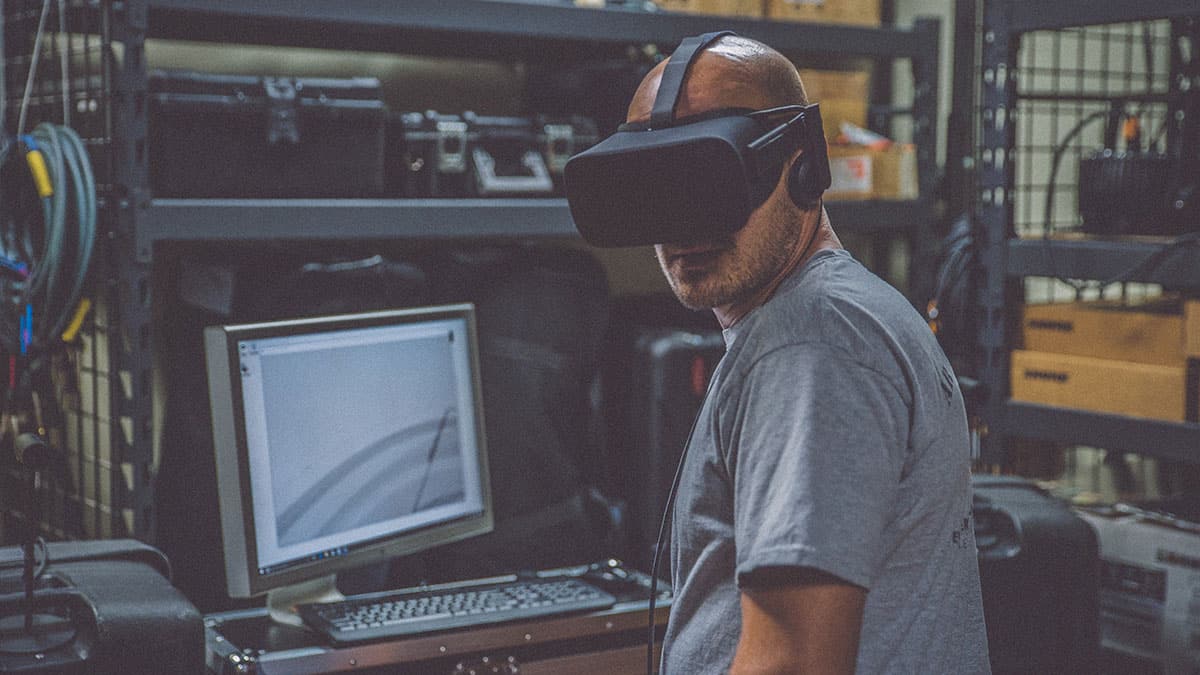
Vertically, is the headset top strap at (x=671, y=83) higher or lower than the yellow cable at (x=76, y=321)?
higher

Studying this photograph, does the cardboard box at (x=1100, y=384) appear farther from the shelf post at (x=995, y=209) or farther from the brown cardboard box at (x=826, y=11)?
the brown cardboard box at (x=826, y=11)

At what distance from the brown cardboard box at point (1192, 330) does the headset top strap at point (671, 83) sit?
1337mm

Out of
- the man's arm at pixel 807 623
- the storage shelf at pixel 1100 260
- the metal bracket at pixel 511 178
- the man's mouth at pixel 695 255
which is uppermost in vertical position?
the man's mouth at pixel 695 255

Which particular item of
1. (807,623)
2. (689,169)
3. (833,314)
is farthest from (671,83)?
(807,623)

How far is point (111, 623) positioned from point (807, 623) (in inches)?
33.9

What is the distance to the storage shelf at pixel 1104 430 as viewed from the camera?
2.08 metres

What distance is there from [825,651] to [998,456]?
1.61m

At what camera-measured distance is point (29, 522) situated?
1487mm

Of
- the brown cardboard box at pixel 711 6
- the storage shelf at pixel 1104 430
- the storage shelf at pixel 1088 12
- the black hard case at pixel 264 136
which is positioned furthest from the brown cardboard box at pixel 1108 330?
the black hard case at pixel 264 136

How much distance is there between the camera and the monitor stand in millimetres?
1774

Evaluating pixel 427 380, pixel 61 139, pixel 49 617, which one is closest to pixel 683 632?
pixel 49 617

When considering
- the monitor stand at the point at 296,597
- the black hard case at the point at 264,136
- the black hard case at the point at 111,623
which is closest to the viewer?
the black hard case at the point at 111,623

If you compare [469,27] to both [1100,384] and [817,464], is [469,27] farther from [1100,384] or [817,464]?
[817,464]

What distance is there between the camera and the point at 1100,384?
2.22 meters
